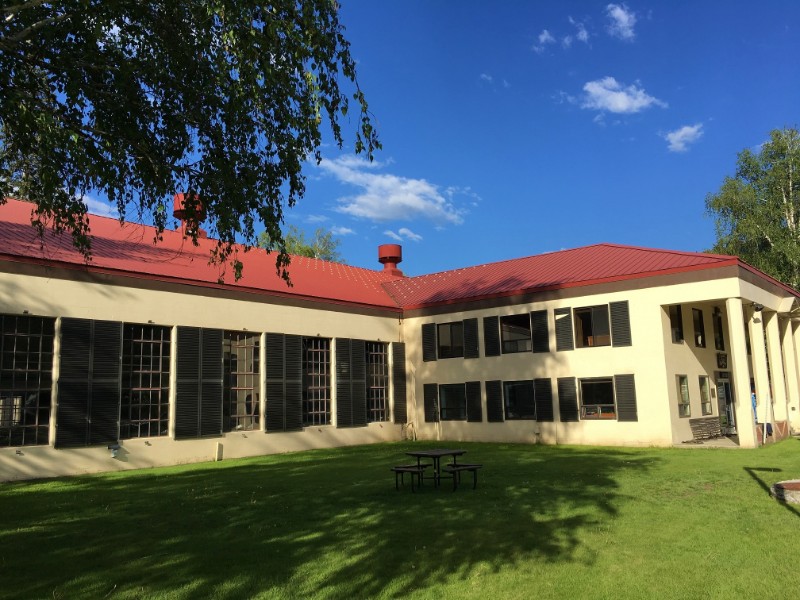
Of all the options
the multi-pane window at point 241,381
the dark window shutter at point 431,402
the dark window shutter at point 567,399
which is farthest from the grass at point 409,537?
the dark window shutter at point 431,402

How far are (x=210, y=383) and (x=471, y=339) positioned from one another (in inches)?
404

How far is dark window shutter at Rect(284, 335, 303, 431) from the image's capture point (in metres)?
21.2

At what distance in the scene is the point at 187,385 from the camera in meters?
18.2

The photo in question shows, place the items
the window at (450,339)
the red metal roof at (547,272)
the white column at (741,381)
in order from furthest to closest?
the window at (450,339)
the red metal roof at (547,272)
the white column at (741,381)

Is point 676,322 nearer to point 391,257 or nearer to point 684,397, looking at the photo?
point 684,397

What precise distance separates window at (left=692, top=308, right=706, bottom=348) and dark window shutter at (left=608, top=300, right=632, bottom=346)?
12.3ft

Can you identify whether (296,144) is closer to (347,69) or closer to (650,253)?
(347,69)

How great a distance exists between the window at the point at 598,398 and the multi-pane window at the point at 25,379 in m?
16.2

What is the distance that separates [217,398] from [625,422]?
12.9m

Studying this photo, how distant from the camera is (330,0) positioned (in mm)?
7617

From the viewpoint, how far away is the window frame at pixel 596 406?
20.8m

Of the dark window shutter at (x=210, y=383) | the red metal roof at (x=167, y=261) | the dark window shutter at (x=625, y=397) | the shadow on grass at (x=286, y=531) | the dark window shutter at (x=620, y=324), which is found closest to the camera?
the shadow on grass at (x=286, y=531)

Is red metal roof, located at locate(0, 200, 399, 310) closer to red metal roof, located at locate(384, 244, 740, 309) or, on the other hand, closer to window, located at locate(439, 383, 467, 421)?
red metal roof, located at locate(384, 244, 740, 309)

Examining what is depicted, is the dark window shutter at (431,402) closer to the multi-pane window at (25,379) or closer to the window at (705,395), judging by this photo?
the window at (705,395)
